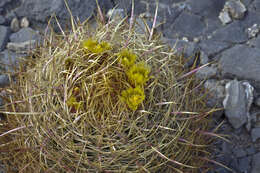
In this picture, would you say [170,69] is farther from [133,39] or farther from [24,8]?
[24,8]

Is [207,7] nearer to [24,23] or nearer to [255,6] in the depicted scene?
[255,6]

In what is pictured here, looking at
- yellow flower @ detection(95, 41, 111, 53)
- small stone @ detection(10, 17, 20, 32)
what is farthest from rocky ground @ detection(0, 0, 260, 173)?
yellow flower @ detection(95, 41, 111, 53)

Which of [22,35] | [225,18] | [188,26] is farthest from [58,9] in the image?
[225,18]

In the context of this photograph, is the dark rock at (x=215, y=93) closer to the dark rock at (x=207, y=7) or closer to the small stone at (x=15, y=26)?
the dark rock at (x=207, y=7)

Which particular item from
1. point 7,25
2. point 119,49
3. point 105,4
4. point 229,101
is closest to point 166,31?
point 105,4

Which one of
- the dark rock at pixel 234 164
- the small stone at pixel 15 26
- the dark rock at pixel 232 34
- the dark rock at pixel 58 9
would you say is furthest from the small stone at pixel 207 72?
the small stone at pixel 15 26

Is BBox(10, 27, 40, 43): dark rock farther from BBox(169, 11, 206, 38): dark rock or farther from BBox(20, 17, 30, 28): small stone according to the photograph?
BBox(169, 11, 206, 38): dark rock
